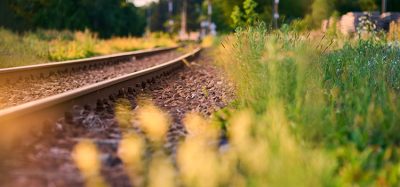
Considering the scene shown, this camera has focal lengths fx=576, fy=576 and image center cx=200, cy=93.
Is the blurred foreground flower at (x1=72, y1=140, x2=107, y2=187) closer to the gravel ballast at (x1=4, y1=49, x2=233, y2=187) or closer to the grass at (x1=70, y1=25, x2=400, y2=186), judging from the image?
the gravel ballast at (x1=4, y1=49, x2=233, y2=187)

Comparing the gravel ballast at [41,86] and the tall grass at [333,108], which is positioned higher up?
the tall grass at [333,108]

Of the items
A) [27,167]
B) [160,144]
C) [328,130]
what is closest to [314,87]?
[328,130]

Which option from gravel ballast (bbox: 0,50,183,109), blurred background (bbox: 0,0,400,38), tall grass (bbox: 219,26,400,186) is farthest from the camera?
blurred background (bbox: 0,0,400,38)

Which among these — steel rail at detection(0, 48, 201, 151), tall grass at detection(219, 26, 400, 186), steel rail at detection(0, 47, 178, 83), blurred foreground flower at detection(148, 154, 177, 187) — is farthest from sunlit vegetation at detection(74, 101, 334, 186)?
steel rail at detection(0, 47, 178, 83)

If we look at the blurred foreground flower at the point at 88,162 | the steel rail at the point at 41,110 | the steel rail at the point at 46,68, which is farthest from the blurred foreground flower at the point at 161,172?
the steel rail at the point at 46,68

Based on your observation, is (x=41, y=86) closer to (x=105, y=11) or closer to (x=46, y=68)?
(x=46, y=68)

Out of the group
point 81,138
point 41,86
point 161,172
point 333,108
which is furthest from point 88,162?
point 41,86

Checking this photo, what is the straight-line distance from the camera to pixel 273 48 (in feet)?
15.6

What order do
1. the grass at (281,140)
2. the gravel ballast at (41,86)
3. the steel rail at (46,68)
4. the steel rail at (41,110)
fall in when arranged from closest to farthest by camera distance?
the grass at (281,140), the steel rail at (41,110), the gravel ballast at (41,86), the steel rail at (46,68)

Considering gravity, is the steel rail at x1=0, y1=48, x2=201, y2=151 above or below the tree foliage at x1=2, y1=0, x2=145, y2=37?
below

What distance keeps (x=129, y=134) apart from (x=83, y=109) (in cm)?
115

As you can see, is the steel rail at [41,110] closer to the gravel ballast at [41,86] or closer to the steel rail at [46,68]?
the gravel ballast at [41,86]

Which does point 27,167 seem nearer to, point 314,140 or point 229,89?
point 314,140

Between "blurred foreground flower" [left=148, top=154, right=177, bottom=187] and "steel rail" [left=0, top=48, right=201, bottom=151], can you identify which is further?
"steel rail" [left=0, top=48, right=201, bottom=151]
